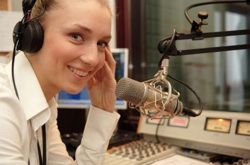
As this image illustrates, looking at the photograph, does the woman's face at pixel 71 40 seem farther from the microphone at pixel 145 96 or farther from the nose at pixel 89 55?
the microphone at pixel 145 96

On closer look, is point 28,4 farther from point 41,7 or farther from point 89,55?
point 89,55

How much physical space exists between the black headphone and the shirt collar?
74mm

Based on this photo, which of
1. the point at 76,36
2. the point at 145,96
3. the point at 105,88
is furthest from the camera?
the point at 105,88

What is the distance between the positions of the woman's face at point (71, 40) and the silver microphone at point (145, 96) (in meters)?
0.18

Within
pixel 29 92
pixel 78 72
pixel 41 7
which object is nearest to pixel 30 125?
pixel 29 92

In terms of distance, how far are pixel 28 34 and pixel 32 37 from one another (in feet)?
0.09

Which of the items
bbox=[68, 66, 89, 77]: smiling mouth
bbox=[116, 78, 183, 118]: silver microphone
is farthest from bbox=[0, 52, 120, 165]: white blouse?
bbox=[116, 78, 183, 118]: silver microphone

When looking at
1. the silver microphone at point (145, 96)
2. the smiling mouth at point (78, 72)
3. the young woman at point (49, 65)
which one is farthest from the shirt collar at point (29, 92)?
the silver microphone at point (145, 96)

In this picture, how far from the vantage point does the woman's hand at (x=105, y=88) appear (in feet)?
3.71

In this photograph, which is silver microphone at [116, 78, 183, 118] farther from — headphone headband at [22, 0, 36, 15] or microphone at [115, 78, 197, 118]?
headphone headband at [22, 0, 36, 15]

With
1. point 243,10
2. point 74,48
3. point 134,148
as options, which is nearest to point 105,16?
point 74,48

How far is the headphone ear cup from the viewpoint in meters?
0.79

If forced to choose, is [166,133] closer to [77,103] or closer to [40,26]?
[77,103]

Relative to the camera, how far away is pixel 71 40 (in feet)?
2.68
